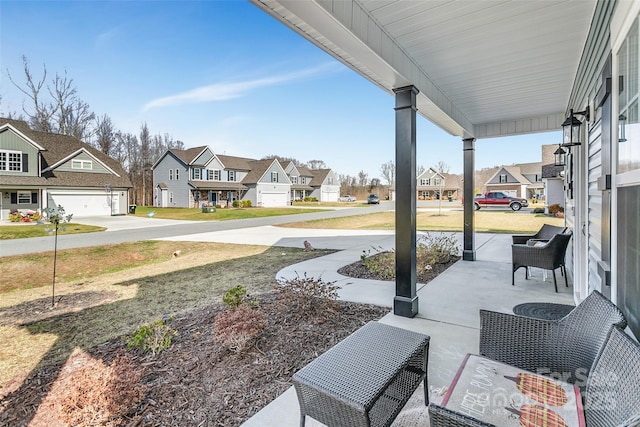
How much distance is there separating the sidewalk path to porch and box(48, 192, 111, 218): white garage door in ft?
67.4

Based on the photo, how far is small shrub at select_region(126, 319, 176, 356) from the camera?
120 inches

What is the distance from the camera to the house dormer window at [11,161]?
1839cm

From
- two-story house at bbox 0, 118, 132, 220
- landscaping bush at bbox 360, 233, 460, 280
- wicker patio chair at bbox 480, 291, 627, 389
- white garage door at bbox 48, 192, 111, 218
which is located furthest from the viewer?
white garage door at bbox 48, 192, 111, 218

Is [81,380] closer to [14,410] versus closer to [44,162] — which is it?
[14,410]

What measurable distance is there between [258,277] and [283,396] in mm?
4037

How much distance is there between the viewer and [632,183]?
1.65m

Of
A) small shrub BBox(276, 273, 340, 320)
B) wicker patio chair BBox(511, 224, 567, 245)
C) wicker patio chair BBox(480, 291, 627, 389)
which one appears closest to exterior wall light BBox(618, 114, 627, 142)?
wicker patio chair BBox(480, 291, 627, 389)

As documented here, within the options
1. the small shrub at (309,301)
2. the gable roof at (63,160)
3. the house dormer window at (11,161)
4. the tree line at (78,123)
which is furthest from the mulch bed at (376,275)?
the tree line at (78,123)

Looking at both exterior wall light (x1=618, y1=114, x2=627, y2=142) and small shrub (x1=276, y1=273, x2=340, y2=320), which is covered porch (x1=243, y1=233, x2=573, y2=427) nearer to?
small shrub (x1=276, y1=273, x2=340, y2=320)

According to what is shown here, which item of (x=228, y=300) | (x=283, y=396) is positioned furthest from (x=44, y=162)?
(x=283, y=396)

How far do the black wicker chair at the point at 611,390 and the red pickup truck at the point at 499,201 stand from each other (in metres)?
27.1

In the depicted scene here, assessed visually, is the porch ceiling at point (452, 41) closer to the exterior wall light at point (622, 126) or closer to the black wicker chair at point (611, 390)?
the exterior wall light at point (622, 126)

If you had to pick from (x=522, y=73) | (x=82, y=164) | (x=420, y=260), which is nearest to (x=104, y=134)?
(x=82, y=164)

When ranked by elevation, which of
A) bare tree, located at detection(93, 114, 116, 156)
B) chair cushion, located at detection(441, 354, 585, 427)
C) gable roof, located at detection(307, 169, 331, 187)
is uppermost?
bare tree, located at detection(93, 114, 116, 156)
